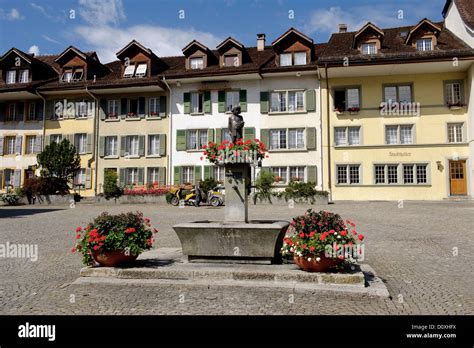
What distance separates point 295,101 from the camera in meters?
29.2

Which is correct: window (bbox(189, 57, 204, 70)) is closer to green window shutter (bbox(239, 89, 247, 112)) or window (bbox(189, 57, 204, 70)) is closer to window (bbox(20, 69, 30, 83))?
green window shutter (bbox(239, 89, 247, 112))

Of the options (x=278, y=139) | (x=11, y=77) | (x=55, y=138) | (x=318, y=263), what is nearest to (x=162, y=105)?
(x=278, y=139)

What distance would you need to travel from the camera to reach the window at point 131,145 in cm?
3164

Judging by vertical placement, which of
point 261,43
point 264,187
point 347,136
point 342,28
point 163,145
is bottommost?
point 264,187

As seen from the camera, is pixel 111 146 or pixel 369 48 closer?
pixel 369 48

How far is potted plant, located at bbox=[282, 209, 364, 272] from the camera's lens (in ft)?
18.8

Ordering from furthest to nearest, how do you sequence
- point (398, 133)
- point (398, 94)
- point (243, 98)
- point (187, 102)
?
point (187, 102) → point (243, 98) → point (398, 94) → point (398, 133)

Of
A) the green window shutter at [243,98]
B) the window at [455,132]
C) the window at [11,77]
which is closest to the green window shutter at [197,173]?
the green window shutter at [243,98]

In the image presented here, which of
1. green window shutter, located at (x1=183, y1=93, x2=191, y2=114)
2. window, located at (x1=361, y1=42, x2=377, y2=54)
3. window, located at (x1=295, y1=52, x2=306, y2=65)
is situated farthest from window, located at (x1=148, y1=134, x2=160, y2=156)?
window, located at (x1=361, y1=42, x2=377, y2=54)

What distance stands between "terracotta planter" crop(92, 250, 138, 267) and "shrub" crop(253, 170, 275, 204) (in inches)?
699

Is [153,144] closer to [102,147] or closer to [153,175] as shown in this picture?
[153,175]

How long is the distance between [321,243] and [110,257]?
10.8 ft

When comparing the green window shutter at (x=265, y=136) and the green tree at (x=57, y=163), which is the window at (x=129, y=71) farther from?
the green window shutter at (x=265, y=136)

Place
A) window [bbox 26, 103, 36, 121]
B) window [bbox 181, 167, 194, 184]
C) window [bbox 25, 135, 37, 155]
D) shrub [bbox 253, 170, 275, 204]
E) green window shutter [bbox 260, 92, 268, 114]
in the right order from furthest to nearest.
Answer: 1. window [bbox 26, 103, 36, 121]
2. window [bbox 25, 135, 37, 155]
3. window [bbox 181, 167, 194, 184]
4. green window shutter [bbox 260, 92, 268, 114]
5. shrub [bbox 253, 170, 275, 204]
